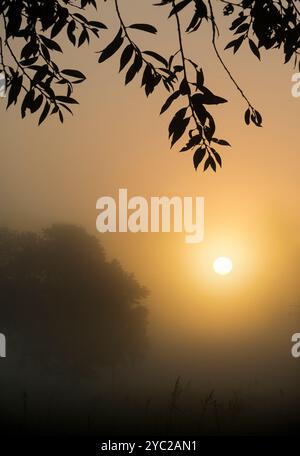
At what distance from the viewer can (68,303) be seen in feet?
141

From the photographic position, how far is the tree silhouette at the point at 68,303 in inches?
1638

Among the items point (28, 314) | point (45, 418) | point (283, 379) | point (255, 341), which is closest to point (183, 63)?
point (45, 418)

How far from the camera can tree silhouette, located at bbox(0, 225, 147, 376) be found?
136ft

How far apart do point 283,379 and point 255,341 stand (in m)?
5.10

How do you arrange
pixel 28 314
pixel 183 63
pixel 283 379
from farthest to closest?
pixel 28 314, pixel 283 379, pixel 183 63

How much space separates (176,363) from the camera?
24.4 meters

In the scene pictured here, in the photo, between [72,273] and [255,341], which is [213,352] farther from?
[72,273]

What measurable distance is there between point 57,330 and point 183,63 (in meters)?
40.4

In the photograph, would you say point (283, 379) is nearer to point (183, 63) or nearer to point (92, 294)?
point (183, 63)

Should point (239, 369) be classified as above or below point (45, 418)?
above
